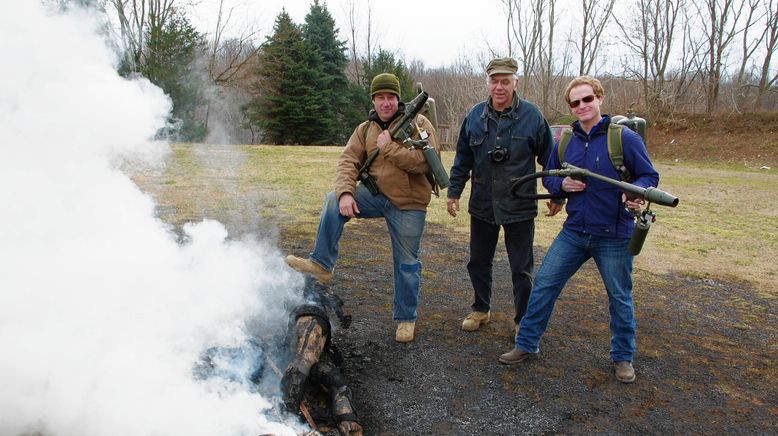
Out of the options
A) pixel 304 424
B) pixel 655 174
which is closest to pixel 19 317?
pixel 304 424

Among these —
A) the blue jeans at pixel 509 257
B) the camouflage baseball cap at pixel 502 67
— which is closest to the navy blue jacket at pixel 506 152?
the blue jeans at pixel 509 257

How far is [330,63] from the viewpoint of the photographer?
35.6 m

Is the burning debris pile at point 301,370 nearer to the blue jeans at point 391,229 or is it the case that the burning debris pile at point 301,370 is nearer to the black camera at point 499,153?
the blue jeans at point 391,229

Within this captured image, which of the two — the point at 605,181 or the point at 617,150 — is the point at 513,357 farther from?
the point at 617,150

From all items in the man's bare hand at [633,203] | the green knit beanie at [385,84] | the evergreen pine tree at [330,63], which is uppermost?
the evergreen pine tree at [330,63]

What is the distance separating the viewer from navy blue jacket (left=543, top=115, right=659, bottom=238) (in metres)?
3.42

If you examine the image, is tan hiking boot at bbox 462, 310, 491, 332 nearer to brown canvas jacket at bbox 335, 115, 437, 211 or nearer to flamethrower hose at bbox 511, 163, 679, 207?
brown canvas jacket at bbox 335, 115, 437, 211

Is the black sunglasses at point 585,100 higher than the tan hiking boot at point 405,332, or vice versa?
the black sunglasses at point 585,100

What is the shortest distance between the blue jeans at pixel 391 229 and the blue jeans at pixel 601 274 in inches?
36.1

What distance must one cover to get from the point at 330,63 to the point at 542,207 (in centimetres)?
2686

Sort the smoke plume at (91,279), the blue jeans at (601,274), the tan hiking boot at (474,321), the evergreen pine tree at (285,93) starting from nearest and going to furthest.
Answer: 1. the smoke plume at (91,279)
2. the blue jeans at (601,274)
3. the tan hiking boot at (474,321)
4. the evergreen pine tree at (285,93)

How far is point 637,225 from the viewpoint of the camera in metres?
3.23

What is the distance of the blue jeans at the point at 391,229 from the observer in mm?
4082

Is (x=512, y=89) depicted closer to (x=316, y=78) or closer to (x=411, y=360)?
(x=411, y=360)
